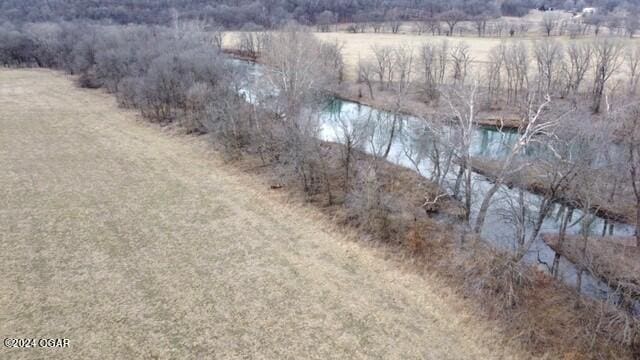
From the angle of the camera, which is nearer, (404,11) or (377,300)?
(377,300)

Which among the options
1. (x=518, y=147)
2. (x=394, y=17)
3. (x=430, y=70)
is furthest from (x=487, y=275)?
(x=394, y=17)

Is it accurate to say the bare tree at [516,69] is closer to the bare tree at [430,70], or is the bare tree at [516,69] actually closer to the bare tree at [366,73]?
the bare tree at [430,70]

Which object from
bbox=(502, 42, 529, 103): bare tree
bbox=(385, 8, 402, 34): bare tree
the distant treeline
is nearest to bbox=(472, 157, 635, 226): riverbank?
bbox=(502, 42, 529, 103): bare tree

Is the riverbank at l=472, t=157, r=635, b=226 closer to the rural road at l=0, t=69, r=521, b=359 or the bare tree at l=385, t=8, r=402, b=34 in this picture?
the rural road at l=0, t=69, r=521, b=359

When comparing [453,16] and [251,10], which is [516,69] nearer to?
[453,16]

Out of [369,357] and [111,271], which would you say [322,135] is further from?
[369,357]

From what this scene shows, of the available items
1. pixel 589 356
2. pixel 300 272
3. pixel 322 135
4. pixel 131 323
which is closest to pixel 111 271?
pixel 131 323

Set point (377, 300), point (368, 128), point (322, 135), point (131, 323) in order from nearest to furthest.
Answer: point (131, 323)
point (377, 300)
point (368, 128)
point (322, 135)
